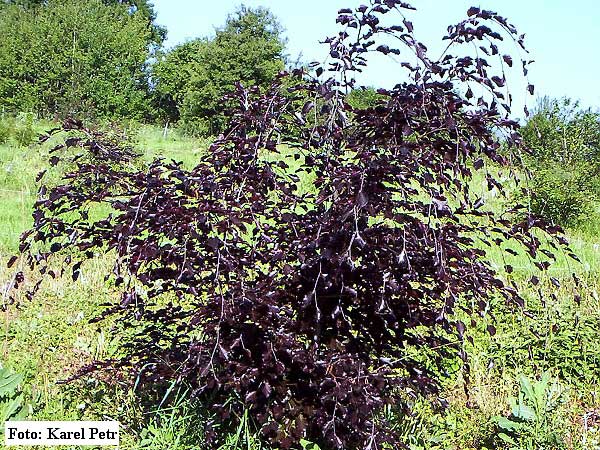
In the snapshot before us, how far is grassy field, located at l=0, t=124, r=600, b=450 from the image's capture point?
2.70 meters

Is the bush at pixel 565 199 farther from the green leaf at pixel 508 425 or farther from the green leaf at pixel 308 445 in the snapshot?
the green leaf at pixel 308 445

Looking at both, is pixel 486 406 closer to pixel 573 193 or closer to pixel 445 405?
pixel 445 405

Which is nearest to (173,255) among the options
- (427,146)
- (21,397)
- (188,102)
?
(427,146)

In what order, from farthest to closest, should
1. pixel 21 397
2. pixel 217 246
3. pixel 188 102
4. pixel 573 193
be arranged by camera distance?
pixel 188 102 < pixel 573 193 < pixel 21 397 < pixel 217 246

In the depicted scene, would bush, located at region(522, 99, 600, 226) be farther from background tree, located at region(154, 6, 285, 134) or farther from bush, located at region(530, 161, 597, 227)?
background tree, located at region(154, 6, 285, 134)

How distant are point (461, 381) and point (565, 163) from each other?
7.09 meters

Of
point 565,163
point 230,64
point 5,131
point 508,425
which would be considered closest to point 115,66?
point 230,64

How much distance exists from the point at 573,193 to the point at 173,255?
697 cm

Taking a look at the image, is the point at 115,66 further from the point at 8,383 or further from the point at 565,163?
the point at 8,383

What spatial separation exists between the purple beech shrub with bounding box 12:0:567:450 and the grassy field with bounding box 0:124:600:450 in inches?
11.1

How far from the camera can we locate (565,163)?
9578mm

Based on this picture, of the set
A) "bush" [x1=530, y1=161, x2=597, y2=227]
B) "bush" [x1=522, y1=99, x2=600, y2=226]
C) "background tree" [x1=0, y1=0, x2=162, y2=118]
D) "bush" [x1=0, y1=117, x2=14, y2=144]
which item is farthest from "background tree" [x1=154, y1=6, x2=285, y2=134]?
"bush" [x1=530, y1=161, x2=597, y2=227]

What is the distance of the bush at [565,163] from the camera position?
799 centimetres

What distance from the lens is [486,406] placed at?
317 cm
